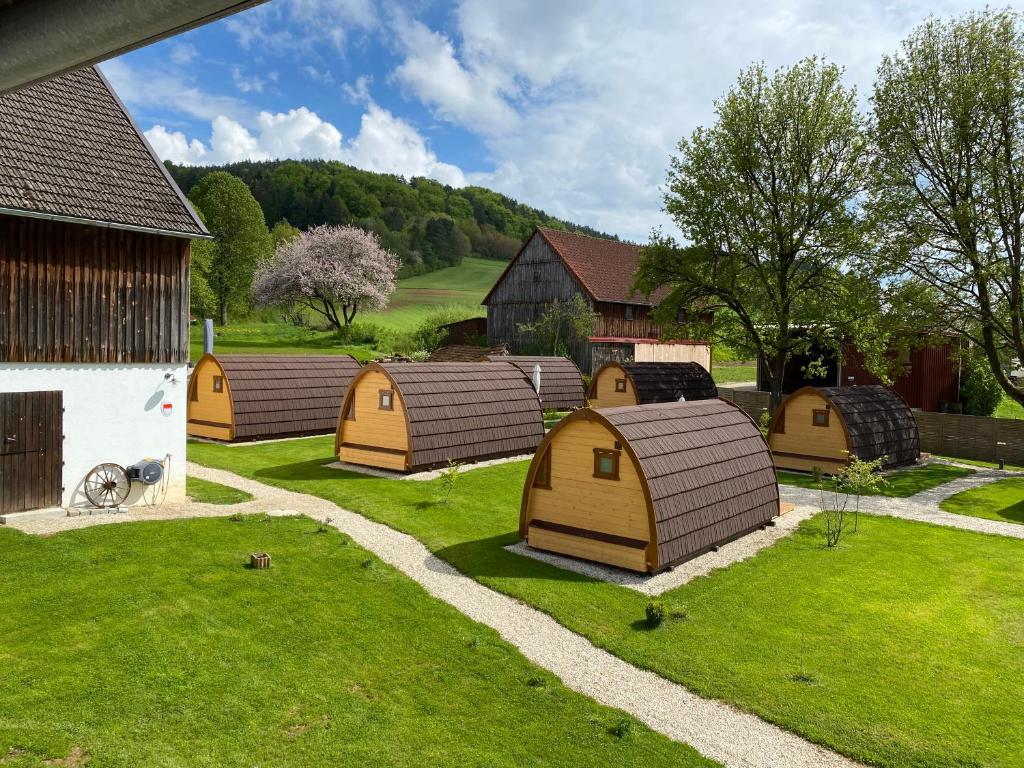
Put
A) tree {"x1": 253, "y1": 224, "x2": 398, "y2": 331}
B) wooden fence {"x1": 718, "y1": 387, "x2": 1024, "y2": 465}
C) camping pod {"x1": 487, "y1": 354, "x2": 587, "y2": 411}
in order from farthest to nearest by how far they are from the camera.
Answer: tree {"x1": 253, "y1": 224, "x2": 398, "y2": 331}
camping pod {"x1": 487, "y1": 354, "x2": 587, "y2": 411}
wooden fence {"x1": 718, "y1": 387, "x2": 1024, "y2": 465}

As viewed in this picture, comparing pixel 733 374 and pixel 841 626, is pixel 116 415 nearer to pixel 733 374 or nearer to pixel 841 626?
pixel 841 626

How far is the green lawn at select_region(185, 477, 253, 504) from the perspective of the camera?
656 inches

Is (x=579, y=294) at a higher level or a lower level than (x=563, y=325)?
higher

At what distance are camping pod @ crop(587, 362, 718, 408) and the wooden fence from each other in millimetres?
4581

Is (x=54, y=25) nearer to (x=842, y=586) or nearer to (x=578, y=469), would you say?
(x=578, y=469)

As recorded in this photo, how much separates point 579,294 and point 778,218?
51.9 ft

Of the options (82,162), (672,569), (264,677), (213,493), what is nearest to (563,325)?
(213,493)

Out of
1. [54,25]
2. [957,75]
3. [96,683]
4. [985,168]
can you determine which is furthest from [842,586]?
[957,75]

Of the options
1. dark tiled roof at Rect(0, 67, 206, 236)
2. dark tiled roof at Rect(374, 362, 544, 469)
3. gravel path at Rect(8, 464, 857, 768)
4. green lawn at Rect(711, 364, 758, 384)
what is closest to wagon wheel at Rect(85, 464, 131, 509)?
gravel path at Rect(8, 464, 857, 768)

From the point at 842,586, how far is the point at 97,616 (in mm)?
11230

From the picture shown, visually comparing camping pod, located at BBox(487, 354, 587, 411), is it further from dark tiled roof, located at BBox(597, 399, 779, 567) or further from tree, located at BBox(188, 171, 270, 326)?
tree, located at BBox(188, 171, 270, 326)

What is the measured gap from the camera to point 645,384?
96.7 feet

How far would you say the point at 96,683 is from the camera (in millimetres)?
7926

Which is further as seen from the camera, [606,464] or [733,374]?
[733,374]
